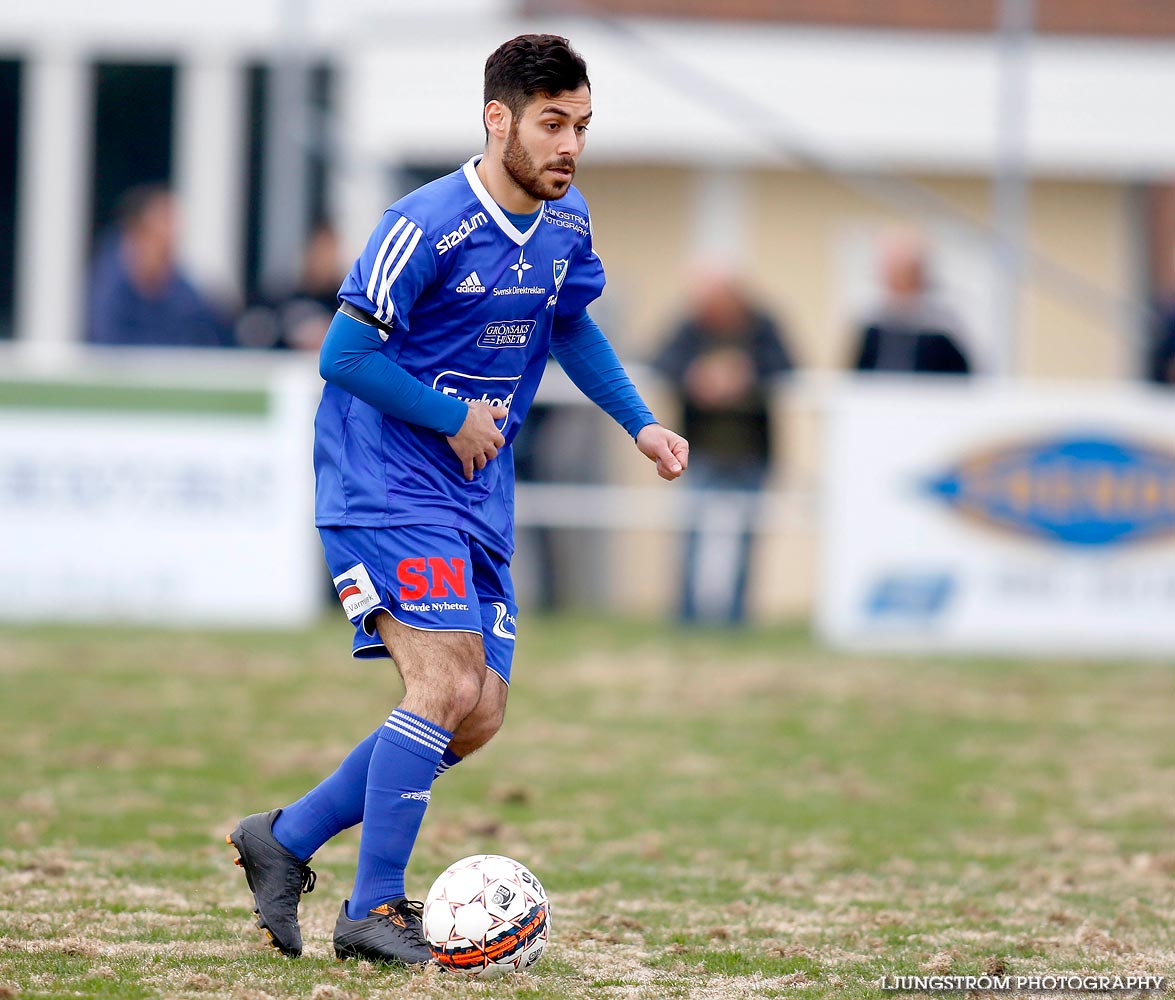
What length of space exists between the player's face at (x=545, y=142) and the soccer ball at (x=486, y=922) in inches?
69.1

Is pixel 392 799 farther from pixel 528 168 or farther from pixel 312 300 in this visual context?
pixel 312 300

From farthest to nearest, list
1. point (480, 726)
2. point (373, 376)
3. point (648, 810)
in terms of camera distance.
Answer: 1. point (648, 810)
2. point (480, 726)
3. point (373, 376)

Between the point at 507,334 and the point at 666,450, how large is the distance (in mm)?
551

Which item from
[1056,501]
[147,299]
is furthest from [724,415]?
[147,299]

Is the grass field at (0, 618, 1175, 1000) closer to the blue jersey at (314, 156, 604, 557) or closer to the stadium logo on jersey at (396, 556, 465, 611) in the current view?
the stadium logo on jersey at (396, 556, 465, 611)

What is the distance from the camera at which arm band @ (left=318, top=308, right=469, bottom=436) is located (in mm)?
4863

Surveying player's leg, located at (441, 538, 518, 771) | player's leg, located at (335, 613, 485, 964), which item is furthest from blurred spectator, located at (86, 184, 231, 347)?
player's leg, located at (335, 613, 485, 964)

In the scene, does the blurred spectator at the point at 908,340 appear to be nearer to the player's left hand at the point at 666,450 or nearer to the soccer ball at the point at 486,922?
the player's left hand at the point at 666,450

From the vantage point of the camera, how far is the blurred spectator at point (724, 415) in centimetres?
1273

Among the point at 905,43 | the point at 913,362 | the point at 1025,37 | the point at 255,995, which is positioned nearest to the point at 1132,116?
the point at 905,43

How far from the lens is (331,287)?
42.7 feet

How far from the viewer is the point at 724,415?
1278cm

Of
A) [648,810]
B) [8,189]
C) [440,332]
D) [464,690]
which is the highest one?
[8,189]

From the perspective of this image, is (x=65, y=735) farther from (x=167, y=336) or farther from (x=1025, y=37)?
(x=1025, y=37)
